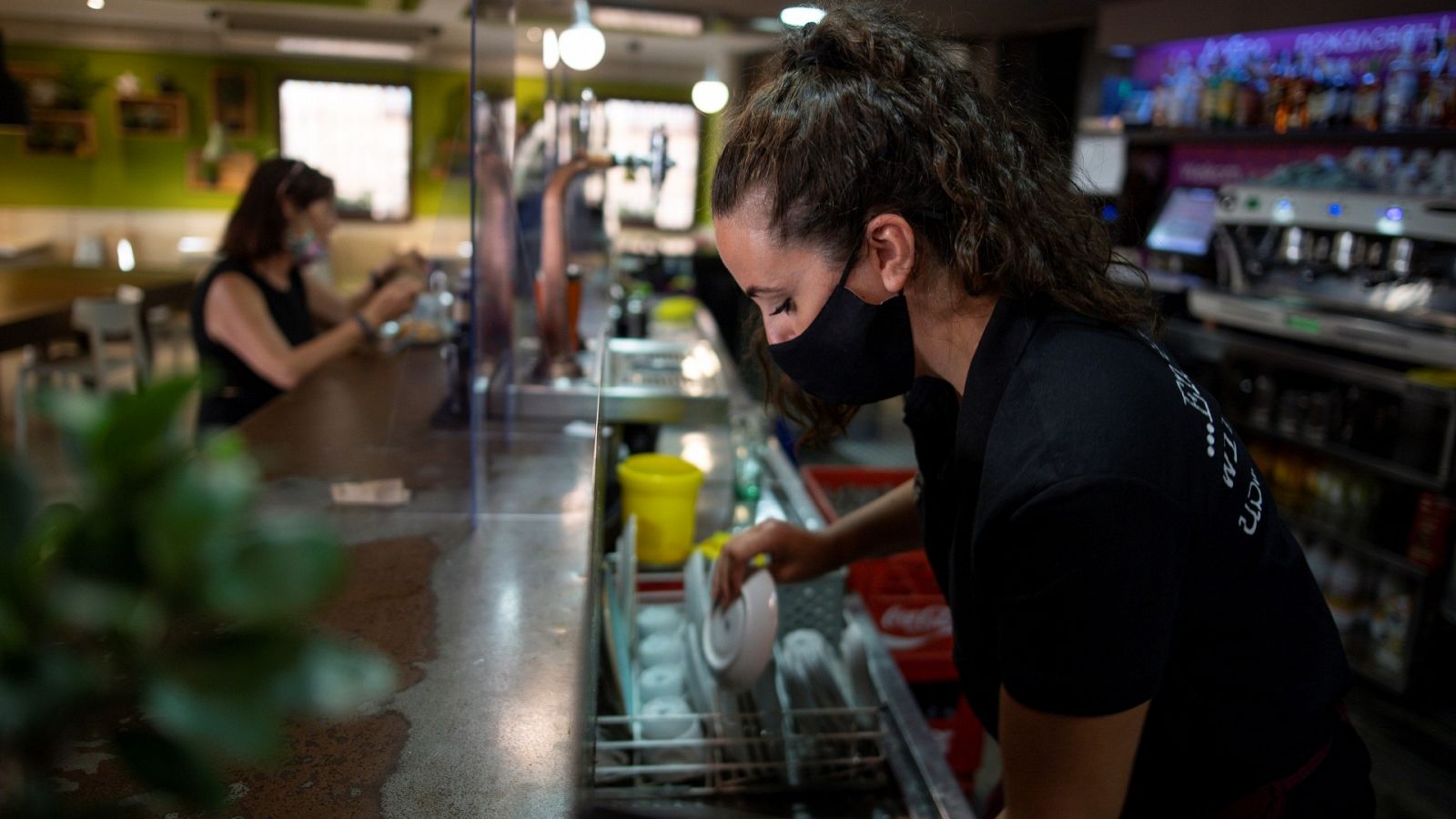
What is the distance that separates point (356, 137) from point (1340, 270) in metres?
10.2

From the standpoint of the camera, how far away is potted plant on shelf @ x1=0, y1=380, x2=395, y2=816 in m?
0.33

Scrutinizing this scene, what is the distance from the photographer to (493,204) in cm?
239

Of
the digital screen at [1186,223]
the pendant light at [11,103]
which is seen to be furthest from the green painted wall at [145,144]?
the digital screen at [1186,223]

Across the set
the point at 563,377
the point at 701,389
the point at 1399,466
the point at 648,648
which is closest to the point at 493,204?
the point at 563,377

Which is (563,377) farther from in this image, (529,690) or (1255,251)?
(1255,251)

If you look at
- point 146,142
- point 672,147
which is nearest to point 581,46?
point 672,147

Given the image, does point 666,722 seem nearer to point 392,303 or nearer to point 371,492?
point 371,492

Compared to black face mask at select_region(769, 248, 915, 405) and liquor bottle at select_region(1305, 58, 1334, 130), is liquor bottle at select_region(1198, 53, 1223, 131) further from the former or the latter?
black face mask at select_region(769, 248, 915, 405)

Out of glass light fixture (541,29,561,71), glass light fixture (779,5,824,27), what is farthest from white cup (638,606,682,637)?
glass light fixture (541,29,561,71)

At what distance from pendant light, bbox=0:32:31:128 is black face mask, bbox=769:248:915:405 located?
14.1ft

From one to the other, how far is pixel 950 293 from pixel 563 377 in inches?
65.8

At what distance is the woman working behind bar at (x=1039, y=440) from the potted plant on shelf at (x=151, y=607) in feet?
2.18

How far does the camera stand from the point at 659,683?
1530mm

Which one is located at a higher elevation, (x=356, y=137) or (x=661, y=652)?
(x=356, y=137)
